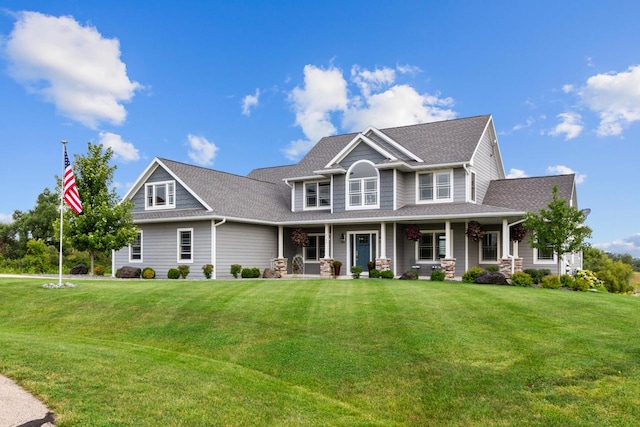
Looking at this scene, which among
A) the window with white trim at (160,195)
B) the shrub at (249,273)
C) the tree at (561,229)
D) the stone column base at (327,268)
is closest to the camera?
the tree at (561,229)

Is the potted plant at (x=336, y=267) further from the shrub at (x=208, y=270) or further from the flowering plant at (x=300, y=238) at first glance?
the shrub at (x=208, y=270)

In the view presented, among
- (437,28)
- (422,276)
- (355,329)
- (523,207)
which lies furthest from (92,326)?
(523,207)

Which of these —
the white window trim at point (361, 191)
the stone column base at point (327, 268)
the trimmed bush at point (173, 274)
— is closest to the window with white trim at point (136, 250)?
the trimmed bush at point (173, 274)

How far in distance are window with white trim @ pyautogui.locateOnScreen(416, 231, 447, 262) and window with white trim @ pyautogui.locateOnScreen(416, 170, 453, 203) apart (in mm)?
1731

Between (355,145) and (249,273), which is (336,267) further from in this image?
(355,145)

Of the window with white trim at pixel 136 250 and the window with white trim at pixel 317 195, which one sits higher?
the window with white trim at pixel 317 195

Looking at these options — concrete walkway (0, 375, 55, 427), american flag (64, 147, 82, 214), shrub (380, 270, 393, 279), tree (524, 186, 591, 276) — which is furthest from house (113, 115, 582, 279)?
concrete walkway (0, 375, 55, 427)

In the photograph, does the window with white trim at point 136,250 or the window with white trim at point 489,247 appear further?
the window with white trim at point 136,250

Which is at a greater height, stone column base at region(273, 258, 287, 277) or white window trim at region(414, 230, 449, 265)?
white window trim at region(414, 230, 449, 265)

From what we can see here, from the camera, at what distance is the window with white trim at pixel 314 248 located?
2825 cm

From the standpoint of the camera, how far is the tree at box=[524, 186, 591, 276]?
19672 mm

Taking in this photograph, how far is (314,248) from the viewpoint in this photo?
93.4 ft

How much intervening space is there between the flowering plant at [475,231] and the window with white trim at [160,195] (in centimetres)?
1495

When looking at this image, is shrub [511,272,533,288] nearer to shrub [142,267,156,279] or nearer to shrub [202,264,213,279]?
shrub [202,264,213,279]
